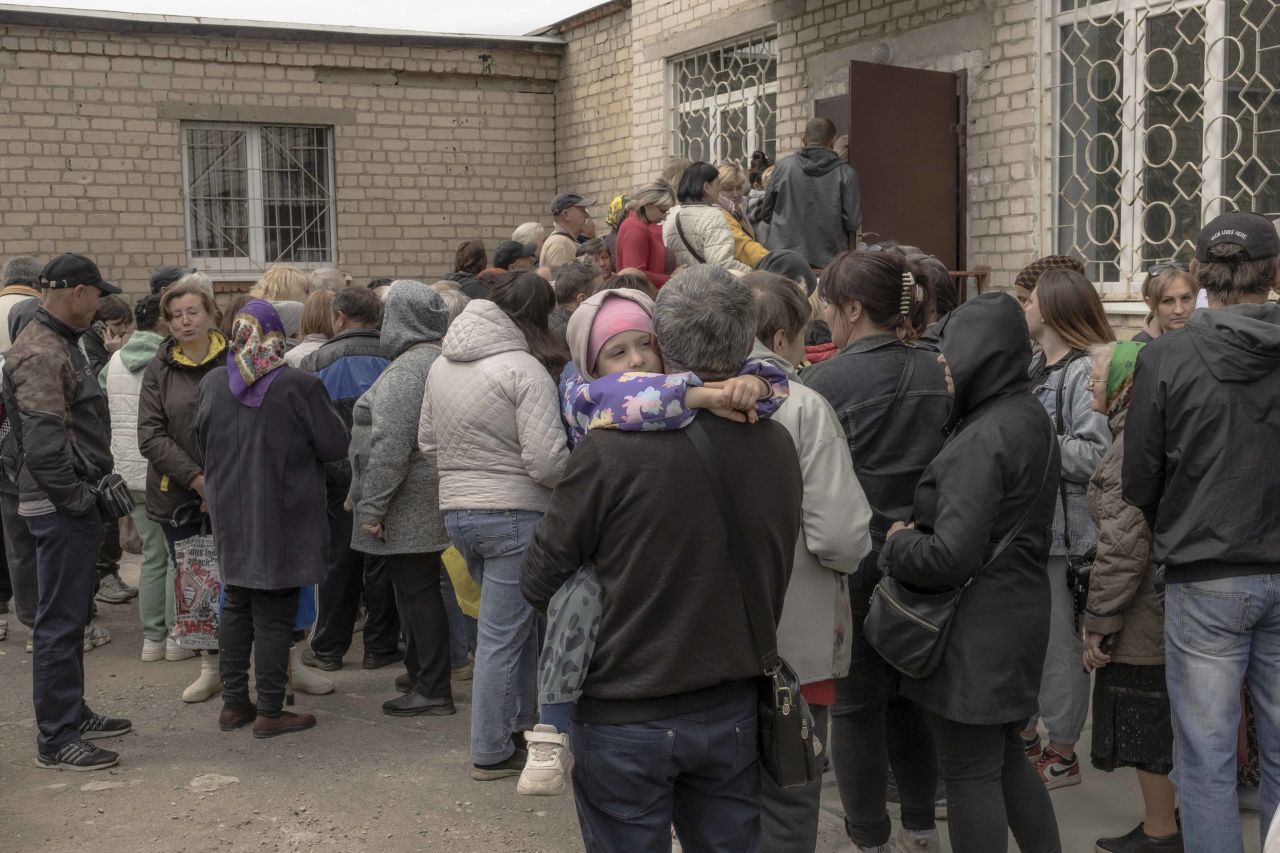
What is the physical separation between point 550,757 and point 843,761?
1.26 meters

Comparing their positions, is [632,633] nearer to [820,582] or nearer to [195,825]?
[820,582]

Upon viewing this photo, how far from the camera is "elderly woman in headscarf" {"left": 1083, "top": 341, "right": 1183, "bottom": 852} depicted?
367cm

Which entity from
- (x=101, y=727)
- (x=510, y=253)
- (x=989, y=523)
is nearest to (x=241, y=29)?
(x=510, y=253)

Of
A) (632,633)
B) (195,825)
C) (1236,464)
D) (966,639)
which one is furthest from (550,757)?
(195,825)

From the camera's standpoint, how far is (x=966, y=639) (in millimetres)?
3244

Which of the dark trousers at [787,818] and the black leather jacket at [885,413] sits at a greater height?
the black leather jacket at [885,413]

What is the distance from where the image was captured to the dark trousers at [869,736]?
3.65 m

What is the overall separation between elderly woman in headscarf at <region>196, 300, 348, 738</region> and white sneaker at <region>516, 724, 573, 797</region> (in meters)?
2.53

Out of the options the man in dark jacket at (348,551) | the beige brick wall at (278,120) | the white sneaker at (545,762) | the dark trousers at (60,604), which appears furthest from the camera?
the beige brick wall at (278,120)

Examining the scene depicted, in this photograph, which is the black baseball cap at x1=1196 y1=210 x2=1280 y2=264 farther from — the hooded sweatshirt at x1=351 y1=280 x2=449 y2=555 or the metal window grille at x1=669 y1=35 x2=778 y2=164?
the metal window grille at x1=669 y1=35 x2=778 y2=164

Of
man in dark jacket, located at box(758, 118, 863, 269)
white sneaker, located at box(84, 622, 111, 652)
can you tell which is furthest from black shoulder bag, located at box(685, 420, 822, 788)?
man in dark jacket, located at box(758, 118, 863, 269)

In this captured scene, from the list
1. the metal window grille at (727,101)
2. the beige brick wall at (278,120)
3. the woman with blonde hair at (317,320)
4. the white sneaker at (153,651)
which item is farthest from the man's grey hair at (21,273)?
the metal window grille at (727,101)

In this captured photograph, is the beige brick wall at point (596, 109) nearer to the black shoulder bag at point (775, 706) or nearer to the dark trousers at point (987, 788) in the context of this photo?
the dark trousers at point (987, 788)

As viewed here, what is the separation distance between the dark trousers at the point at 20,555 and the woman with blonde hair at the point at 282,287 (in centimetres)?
188
